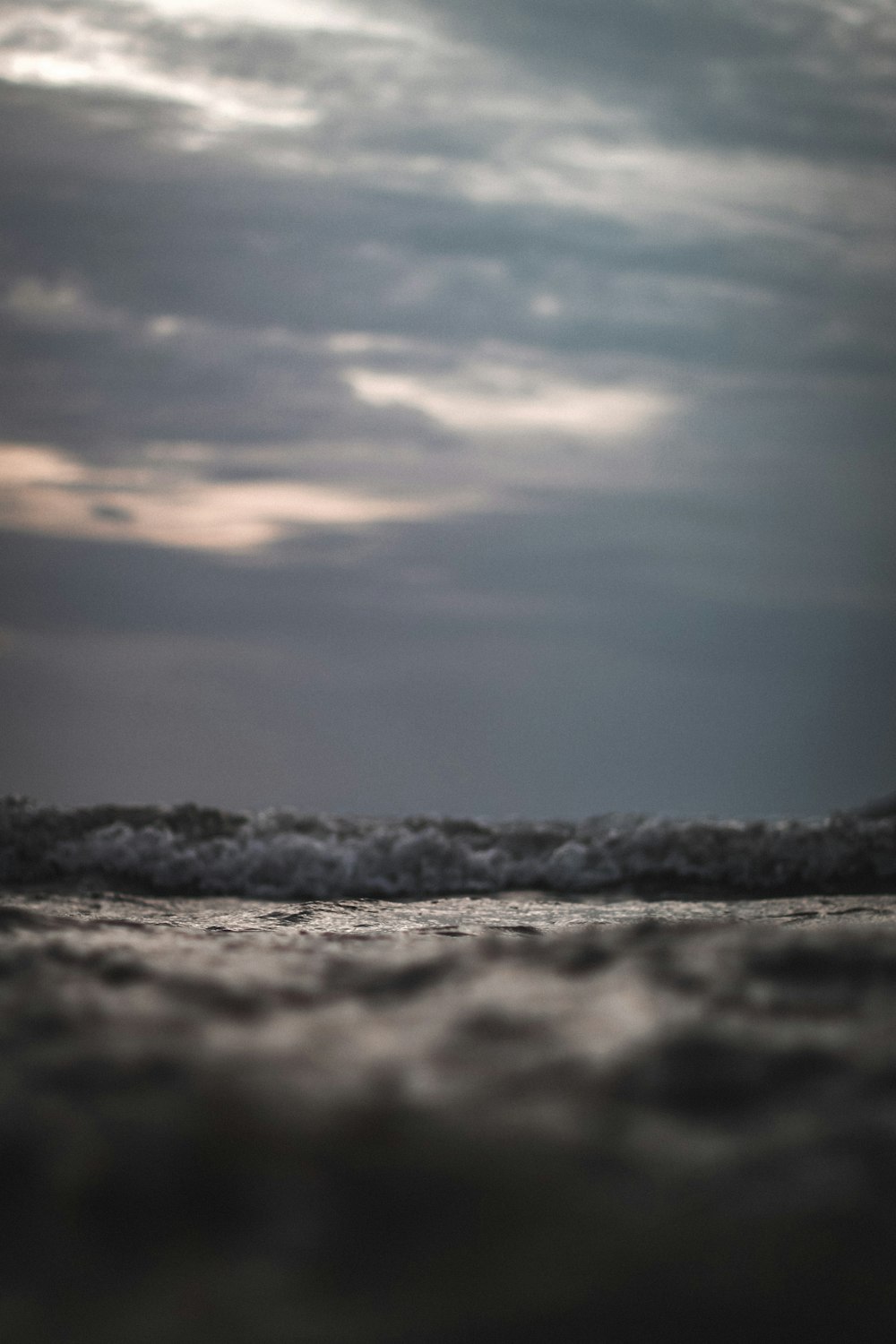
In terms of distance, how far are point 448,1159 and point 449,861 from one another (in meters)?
5.96

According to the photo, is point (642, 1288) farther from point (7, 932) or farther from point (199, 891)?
point (199, 891)

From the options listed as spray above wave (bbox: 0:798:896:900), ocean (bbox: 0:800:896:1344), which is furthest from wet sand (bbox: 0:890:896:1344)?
spray above wave (bbox: 0:798:896:900)

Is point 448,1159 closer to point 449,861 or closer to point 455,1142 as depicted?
point 455,1142

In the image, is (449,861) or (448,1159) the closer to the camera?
(448,1159)

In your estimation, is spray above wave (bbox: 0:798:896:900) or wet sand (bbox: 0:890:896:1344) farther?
spray above wave (bbox: 0:798:896:900)

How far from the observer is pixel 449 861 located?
663 centimetres

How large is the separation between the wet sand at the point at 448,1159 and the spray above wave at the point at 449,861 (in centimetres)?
524

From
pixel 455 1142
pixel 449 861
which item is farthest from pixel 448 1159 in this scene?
pixel 449 861

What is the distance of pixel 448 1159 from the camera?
72cm

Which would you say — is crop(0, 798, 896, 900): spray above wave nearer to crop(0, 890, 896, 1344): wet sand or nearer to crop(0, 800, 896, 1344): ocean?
crop(0, 800, 896, 1344): ocean

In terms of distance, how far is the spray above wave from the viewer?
636cm

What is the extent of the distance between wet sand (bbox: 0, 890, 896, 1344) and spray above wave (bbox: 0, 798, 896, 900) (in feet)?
17.2

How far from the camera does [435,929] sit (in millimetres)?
2664

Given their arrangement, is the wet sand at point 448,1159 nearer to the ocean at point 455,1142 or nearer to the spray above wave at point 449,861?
the ocean at point 455,1142
